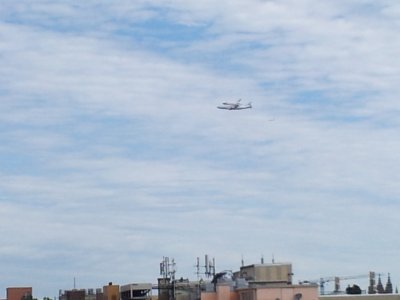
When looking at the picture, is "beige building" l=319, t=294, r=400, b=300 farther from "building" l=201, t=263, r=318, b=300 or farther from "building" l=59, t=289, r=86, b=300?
"building" l=59, t=289, r=86, b=300

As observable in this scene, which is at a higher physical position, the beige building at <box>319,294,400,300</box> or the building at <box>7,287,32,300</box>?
the building at <box>7,287,32,300</box>

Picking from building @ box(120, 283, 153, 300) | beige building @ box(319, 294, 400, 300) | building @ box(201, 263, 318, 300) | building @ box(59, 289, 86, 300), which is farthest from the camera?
building @ box(59, 289, 86, 300)

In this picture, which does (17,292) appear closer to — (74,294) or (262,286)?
(74,294)

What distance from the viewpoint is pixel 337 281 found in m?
137

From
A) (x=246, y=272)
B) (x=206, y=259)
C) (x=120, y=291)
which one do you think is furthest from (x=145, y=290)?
(x=246, y=272)

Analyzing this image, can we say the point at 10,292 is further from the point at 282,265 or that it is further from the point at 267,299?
the point at 267,299

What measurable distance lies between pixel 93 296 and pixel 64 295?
13.7 feet

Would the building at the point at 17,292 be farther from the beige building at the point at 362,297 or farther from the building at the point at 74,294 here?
the beige building at the point at 362,297

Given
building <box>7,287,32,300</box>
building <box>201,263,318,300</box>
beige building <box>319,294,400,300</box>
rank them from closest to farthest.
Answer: building <box>201,263,318,300</box> < beige building <box>319,294,400,300</box> < building <box>7,287,32,300</box>

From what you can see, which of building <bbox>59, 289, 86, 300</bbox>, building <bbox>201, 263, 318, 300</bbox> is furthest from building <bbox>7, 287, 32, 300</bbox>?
building <bbox>201, 263, 318, 300</bbox>

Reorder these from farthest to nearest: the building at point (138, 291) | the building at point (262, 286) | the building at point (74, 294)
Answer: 1. the building at point (74, 294)
2. the building at point (138, 291)
3. the building at point (262, 286)

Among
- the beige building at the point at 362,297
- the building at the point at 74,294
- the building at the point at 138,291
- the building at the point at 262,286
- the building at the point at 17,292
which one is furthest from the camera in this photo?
the building at the point at 17,292

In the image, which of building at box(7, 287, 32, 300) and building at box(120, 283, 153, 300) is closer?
building at box(120, 283, 153, 300)

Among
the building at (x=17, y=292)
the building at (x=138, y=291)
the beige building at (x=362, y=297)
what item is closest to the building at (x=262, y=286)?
the beige building at (x=362, y=297)
